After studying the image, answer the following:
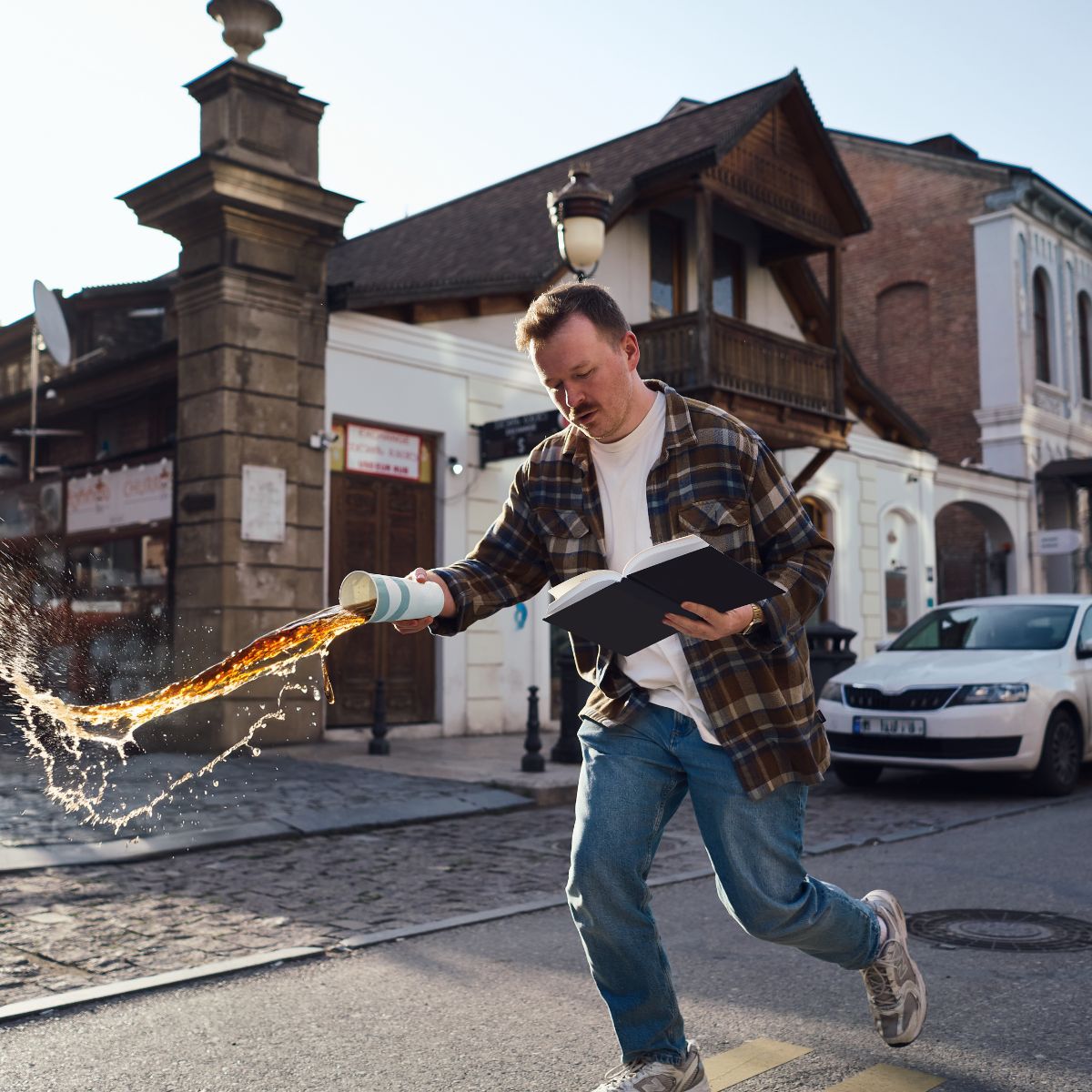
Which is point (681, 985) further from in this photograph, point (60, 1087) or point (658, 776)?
point (60, 1087)

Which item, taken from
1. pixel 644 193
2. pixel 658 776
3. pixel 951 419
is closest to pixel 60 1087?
pixel 658 776

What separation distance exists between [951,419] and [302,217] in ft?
64.8

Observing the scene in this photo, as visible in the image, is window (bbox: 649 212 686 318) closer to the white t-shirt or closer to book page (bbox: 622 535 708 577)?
the white t-shirt

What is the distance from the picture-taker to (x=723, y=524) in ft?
9.96

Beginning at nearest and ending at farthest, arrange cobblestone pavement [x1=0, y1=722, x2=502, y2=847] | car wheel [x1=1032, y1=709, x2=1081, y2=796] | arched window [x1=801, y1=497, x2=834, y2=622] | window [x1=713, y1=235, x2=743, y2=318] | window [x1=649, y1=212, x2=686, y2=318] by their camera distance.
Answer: cobblestone pavement [x1=0, y1=722, x2=502, y2=847], car wheel [x1=1032, y1=709, x2=1081, y2=796], window [x1=649, y1=212, x2=686, y2=318], window [x1=713, y1=235, x2=743, y2=318], arched window [x1=801, y1=497, x2=834, y2=622]

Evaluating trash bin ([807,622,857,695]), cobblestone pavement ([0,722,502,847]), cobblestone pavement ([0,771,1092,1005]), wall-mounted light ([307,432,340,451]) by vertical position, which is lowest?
cobblestone pavement ([0,771,1092,1005])

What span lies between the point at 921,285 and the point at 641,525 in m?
28.3

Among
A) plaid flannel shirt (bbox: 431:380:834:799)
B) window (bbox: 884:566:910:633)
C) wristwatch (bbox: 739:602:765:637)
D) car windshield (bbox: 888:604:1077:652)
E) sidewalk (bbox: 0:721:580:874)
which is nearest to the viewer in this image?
wristwatch (bbox: 739:602:765:637)

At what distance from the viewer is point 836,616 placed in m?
20.8

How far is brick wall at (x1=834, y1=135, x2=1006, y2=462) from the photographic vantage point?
2847 centimetres

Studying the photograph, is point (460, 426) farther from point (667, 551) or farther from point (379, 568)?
point (667, 551)

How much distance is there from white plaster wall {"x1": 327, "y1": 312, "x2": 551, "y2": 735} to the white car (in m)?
5.39

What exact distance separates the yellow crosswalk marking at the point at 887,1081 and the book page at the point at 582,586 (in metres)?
1.61

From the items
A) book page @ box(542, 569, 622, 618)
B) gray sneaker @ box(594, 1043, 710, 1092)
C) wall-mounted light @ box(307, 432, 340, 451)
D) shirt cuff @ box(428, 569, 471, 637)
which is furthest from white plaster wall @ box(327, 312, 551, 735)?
book page @ box(542, 569, 622, 618)
